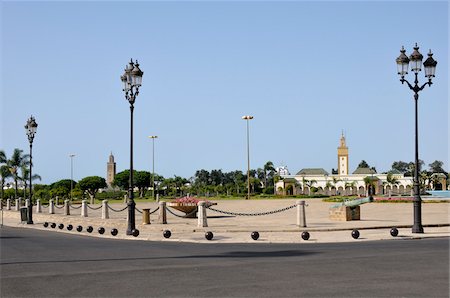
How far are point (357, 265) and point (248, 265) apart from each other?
2429 mm

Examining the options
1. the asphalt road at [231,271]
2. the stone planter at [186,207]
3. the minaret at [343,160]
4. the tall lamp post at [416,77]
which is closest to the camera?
the asphalt road at [231,271]

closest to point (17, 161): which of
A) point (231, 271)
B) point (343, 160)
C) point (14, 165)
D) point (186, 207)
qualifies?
point (14, 165)

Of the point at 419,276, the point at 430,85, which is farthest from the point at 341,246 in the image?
the point at 430,85

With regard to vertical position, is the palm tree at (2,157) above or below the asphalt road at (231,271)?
above

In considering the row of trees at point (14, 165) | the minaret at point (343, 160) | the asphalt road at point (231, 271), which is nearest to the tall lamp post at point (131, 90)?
the asphalt road at point (231, 271)

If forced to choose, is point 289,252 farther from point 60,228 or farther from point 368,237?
point 60,228

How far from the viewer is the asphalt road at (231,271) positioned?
998 centimetres

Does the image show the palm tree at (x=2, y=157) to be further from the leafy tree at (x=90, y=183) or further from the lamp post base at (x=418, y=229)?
the lamp post base at (x=418, y=229)

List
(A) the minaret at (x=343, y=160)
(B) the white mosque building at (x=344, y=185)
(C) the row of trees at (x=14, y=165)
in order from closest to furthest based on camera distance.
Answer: (C) the row of trees at (x=14, y=165) < (B) the white mosque building at (x=344, y=185) < (A) the minaret at (x=343, y=160)

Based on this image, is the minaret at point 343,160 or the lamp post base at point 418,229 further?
the minaret at point 343,160

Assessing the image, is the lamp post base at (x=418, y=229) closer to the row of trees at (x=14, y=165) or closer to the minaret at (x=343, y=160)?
the row of trees at (x=14, y=165)

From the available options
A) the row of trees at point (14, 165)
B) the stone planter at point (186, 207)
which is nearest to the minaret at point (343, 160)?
the row of trees at point (14, 165)

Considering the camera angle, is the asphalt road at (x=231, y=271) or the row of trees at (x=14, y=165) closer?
the asphalt road at (x=231, y=271)

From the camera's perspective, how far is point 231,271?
12.5m
